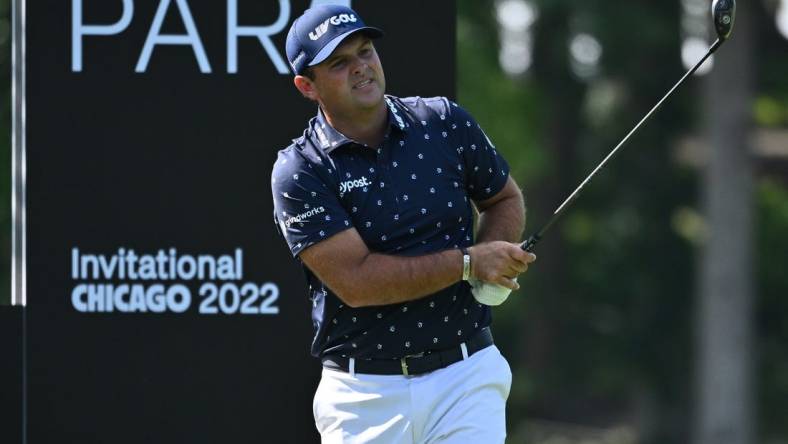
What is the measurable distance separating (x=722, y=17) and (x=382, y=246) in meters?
1.30

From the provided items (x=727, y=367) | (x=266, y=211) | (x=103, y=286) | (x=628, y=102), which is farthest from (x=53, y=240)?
(x=628, y=102)

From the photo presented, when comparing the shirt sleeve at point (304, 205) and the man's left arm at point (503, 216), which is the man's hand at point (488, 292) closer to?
the man's left arm at point (503, 216)

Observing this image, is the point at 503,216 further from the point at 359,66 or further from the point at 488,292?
the point at 359,66

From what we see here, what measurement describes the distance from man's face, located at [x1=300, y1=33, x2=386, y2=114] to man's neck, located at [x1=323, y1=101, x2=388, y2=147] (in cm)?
2

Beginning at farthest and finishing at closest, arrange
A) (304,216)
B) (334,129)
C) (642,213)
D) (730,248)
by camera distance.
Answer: (642,213) < (730,248) < (334,129) < (304,216)

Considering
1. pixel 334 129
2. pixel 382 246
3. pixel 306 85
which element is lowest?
pixel 382 246

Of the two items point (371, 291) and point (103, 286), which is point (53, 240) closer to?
point (103, 286)

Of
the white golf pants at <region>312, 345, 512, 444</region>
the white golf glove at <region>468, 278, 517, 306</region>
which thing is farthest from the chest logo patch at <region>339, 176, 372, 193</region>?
the white golf pants at <region>312, 345, 512, 444</region>

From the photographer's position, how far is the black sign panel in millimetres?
5758

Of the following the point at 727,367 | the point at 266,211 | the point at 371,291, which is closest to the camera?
the point at 371,291

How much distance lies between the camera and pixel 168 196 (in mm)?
5793

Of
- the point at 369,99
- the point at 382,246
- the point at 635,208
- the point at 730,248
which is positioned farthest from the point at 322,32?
the point at 635,208

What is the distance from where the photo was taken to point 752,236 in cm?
2027

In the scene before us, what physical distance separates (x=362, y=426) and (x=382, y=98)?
104cm
